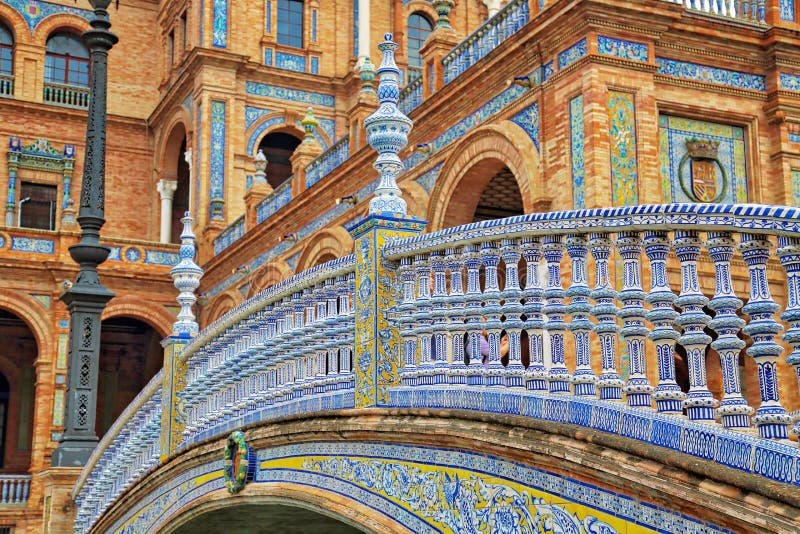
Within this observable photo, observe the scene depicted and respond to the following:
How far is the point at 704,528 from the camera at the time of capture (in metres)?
3.94

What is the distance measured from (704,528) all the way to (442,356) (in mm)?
2529

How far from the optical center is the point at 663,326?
4.62 metres

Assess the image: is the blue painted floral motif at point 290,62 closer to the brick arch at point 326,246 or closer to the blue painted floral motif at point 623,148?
the brick arch at point 326,246

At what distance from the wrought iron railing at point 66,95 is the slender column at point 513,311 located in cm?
2721

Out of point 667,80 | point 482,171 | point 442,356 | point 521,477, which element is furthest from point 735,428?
point 482,171

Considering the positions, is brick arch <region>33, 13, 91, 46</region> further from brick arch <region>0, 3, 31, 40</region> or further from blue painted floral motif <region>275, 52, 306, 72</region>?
blue painted floral motif <region>275, 52, 306, 72</region>

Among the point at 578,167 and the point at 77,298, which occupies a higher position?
the point at 578,167

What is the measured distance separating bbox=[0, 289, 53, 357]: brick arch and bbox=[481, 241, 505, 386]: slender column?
2148cm

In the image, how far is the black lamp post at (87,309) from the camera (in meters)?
12.2

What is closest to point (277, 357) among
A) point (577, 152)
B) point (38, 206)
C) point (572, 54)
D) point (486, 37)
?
point (577, 152)

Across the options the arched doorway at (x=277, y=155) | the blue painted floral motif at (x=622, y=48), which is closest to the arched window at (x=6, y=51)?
the arched doorway at (x=277, y=155)

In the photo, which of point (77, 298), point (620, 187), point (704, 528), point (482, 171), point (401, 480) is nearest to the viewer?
point (704, 528)

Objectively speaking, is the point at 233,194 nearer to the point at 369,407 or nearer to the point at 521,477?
the point at 369,407

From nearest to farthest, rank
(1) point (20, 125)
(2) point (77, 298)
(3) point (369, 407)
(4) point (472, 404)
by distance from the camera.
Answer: (4) point (472, 404) < (3) point (369, 407) < (2) point (77, 298) < (1) point (20, 125)
